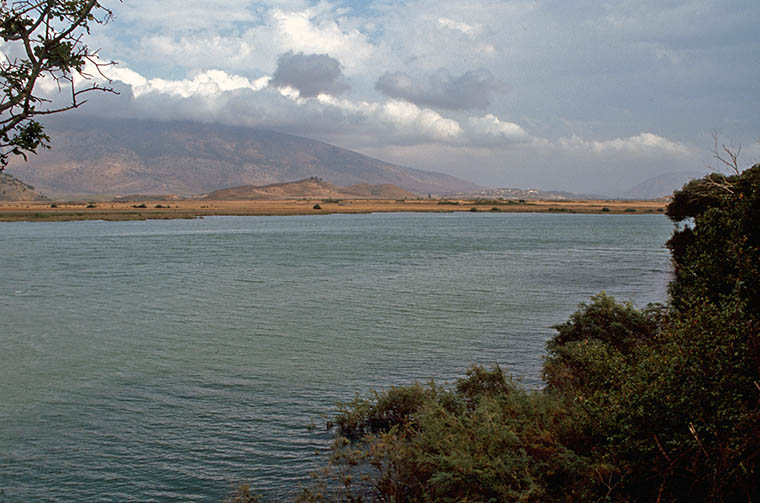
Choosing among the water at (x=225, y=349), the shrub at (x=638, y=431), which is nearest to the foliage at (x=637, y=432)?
the shrub at (x=638, y=431)

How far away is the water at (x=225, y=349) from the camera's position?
11.7 meters

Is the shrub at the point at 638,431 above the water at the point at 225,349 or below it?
above

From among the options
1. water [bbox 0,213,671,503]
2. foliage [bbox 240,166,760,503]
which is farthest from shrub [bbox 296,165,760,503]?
water [bbox 0,213,671,503]

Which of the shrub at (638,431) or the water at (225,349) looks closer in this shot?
the shrub at (638,431)

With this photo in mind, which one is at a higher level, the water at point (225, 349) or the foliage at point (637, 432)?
the foliage at point (637, 432)

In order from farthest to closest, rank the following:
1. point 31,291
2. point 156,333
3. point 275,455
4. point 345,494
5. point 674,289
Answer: point 31,291, point 156,333, point 674,289, point 275,455, point 345,494

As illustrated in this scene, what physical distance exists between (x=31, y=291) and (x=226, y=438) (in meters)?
26.1

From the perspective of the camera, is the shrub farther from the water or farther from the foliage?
the water

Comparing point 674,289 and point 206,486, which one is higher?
point 674,289

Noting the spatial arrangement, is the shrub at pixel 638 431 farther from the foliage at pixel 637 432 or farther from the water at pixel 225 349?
the water at pixel 225 349

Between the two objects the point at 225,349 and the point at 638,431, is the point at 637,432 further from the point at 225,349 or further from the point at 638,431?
the point at 225,349

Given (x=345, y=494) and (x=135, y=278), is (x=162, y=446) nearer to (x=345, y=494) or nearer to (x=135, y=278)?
(x=345, y=494)

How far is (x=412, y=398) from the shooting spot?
1256cm

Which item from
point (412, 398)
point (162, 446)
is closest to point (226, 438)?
point (162, 446)
